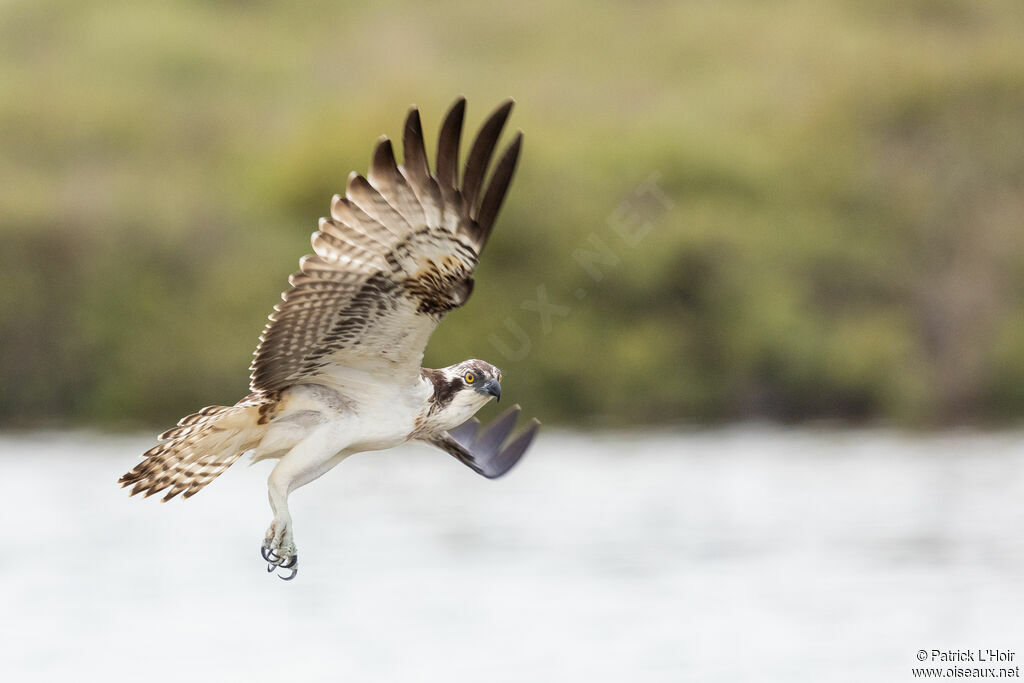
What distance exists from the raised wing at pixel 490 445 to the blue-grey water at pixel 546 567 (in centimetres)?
246

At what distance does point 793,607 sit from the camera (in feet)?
44.4

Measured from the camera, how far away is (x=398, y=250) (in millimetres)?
7438

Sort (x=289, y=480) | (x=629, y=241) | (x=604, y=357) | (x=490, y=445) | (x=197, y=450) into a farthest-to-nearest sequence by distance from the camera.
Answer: (x=629, y=241) < (x=604, y=357) < (x=490, y=445) < (x=197, y=450) < (x=289, y=480)

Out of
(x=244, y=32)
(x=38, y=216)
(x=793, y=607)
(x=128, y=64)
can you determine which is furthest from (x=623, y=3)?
(x=793, y=607)

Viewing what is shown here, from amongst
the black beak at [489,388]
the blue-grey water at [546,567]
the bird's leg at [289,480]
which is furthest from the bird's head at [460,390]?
the blue-grey water at [546,567]

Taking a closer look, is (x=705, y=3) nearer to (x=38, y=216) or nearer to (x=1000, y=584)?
(x=38, y=216)

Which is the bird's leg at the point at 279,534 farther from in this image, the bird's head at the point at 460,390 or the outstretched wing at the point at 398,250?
the bird's head at the point at 460,390

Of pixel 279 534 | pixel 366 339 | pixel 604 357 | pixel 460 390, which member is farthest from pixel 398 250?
pixel 604 357

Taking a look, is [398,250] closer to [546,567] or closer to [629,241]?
[546,567]

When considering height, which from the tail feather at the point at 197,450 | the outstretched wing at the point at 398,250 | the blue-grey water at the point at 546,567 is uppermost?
the outstretched wing at the point at 398,250

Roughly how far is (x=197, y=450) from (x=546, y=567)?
301 inches

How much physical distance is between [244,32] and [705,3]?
545 inches

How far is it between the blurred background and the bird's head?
12.4ft

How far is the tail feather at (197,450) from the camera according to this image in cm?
823
